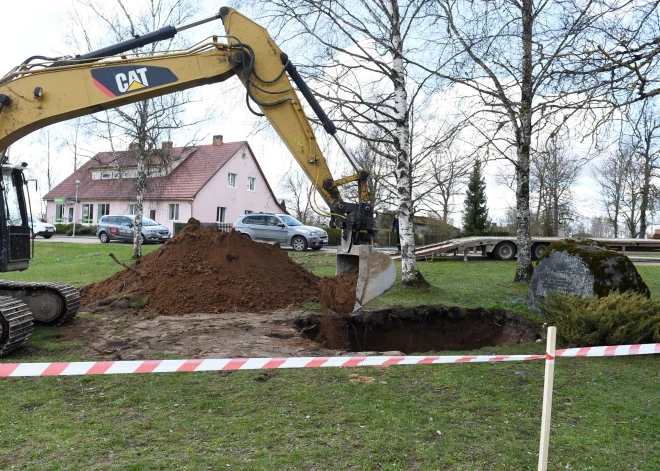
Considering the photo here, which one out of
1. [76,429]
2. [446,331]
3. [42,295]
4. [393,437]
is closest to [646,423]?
[393,437]

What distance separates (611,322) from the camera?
695 centimetres

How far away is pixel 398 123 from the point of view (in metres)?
11.9

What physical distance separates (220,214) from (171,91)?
107 feet

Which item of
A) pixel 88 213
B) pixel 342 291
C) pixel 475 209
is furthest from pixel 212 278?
pixel 88 213

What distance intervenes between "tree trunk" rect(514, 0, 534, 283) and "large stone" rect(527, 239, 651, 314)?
345 cm

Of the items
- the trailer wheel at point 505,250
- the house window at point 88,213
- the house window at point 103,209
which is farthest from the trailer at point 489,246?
the house window at point 88,213

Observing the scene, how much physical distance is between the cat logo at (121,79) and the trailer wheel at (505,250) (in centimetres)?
1717

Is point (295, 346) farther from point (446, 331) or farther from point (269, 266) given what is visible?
point (269, 266)

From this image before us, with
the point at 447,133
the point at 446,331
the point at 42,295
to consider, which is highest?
the point at 447,133

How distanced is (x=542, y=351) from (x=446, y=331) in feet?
10.8

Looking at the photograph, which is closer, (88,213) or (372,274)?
(372,274)

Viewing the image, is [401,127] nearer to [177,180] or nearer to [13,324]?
[13,324]

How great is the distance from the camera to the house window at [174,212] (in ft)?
122

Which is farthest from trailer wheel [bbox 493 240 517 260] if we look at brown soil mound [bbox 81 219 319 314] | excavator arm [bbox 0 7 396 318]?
excavator arm [bbox 0 7 396 318]
